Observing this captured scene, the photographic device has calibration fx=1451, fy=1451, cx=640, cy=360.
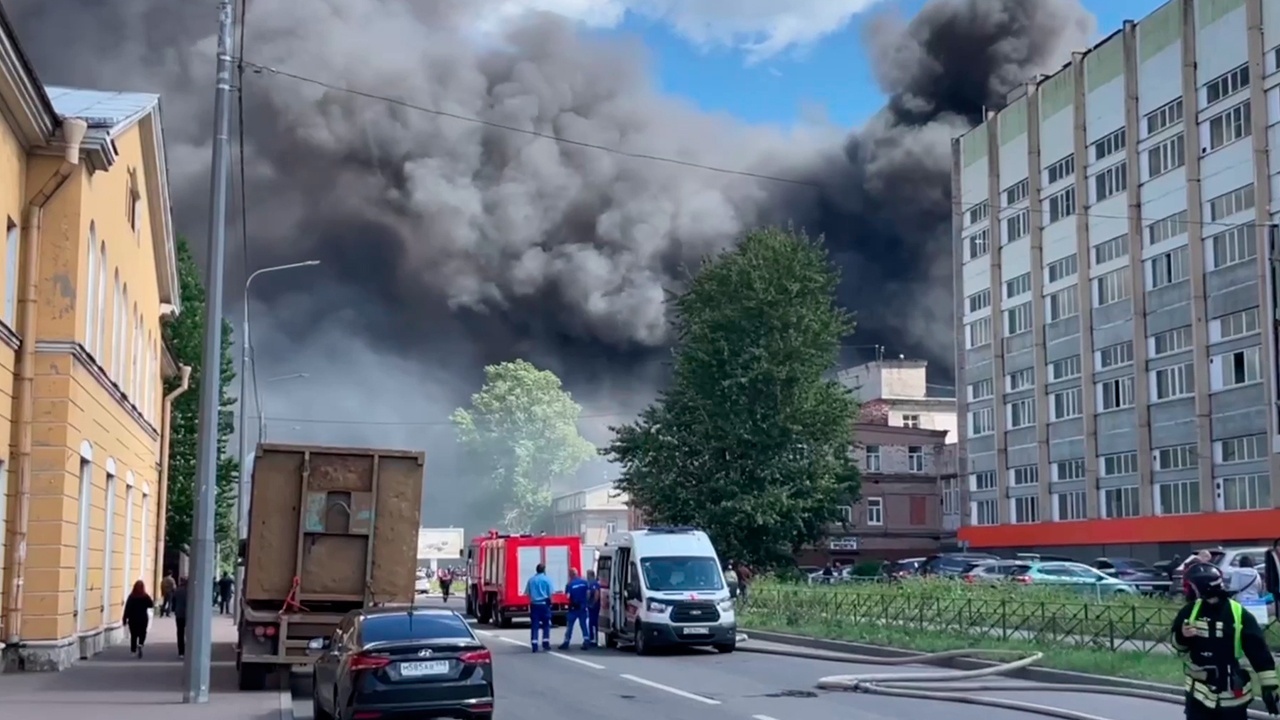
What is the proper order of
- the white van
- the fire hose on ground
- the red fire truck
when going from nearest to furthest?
the fire hose on ground → the white van → the red fire truck

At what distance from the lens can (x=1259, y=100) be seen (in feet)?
175

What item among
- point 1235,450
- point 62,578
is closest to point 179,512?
point 62,578

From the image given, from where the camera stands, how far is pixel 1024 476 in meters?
70.9

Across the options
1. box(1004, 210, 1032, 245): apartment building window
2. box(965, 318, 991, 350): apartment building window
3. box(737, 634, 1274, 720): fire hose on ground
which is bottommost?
box(737, 634, 1274, 720): fire hose on ground

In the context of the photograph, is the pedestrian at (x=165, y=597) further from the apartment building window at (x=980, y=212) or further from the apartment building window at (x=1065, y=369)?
the apartment building window at (x=980, y=212)

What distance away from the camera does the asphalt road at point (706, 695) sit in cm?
1639

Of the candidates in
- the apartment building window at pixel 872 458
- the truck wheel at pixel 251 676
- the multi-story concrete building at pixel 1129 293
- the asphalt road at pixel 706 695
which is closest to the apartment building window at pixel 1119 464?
the multi-story concrete building at pixel 1129 293

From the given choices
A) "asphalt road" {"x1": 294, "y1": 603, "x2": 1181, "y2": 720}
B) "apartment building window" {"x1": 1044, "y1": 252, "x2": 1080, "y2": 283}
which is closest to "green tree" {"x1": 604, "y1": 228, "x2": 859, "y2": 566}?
"asphalt road" {"x1": 294, "y1": 603, "x2": 1181, "y2": 720}

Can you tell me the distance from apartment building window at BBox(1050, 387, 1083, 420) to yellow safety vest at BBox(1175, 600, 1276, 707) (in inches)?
2302

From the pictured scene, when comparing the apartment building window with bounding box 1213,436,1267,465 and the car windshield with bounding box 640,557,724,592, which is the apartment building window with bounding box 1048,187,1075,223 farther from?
the car windshield with bounding box 640,557,724,592

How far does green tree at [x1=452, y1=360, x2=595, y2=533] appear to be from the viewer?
334ft

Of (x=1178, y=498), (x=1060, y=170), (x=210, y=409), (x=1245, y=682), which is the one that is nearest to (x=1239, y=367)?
(x=1178, y=498)

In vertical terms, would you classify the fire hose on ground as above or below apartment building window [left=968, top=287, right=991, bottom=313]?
below

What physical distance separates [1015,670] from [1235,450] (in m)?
39.3
